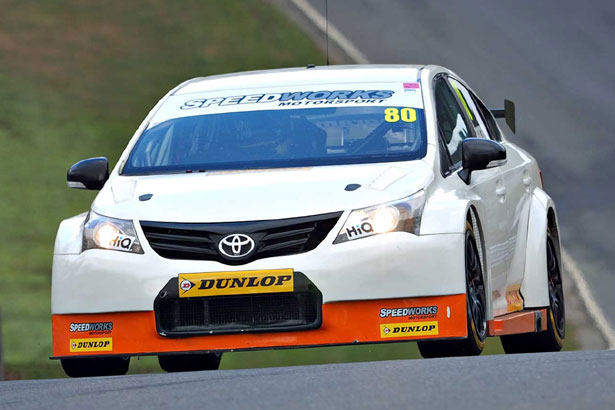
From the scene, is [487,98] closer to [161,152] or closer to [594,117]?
[594,117]

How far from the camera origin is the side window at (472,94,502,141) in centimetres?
1118

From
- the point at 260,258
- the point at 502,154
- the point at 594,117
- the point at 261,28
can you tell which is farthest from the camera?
the point at 261,28

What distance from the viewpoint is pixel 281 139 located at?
924 cm

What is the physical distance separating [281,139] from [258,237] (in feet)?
3.91

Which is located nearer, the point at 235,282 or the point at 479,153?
the point at 235,282

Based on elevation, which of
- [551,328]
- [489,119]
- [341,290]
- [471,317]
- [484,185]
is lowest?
[551,328]

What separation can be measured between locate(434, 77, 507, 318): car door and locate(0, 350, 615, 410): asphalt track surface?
44.6 inches

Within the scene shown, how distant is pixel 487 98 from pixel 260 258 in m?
13.2

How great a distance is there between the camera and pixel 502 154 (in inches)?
353

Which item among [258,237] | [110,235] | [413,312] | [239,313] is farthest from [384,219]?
[110,235]

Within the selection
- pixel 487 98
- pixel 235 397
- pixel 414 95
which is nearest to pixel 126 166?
pixel 414 95

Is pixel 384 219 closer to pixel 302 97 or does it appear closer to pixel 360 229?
pixel 360 229

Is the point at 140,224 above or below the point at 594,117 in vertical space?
above

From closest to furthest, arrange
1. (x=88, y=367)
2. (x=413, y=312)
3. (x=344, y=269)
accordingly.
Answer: (x=344, y=269) < (x=413, y=312) < (x=88, y=367)
